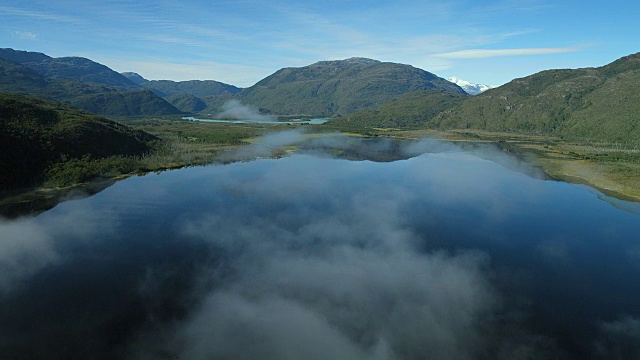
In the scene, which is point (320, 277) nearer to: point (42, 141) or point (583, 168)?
point (42, 141)

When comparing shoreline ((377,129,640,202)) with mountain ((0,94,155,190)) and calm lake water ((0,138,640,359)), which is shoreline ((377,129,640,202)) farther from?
mountain ((0,94,155,190))

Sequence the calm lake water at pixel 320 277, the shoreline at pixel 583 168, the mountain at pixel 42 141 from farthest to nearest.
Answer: the shoreline at pixel 583 168 → the mountain at pixel 42 141 → the calm lake water at pixel 320 277

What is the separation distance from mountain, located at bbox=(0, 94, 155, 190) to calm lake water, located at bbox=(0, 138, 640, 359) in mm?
20427

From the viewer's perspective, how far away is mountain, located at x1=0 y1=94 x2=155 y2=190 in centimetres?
8469

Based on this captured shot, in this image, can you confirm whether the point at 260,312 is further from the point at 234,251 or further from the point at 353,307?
the point at 234,251

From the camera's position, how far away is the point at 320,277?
44.8 metres

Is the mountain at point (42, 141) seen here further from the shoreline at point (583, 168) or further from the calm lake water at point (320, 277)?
the shoreline at point (583, 168)

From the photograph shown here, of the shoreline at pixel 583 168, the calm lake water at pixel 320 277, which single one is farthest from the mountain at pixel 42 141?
the shoreline at pixel 583 168

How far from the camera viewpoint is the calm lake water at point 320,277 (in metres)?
33.9

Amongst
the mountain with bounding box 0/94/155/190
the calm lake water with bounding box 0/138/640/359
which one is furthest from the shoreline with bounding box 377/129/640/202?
the mountain with bounding box 0/94/155/190

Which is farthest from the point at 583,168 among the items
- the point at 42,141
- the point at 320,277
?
the point at 42,141

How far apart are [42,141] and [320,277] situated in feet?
290

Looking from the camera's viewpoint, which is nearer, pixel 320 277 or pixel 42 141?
pixel 320 277

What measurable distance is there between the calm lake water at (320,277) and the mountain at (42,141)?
20.4m
